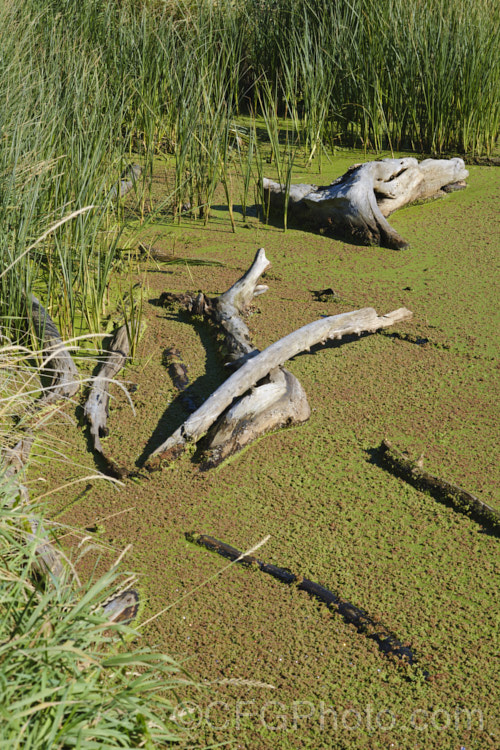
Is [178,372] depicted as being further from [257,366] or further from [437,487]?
[437,487]

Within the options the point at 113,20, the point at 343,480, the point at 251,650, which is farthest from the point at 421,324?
the point at 113,20

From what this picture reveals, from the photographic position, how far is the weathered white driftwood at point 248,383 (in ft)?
8.22

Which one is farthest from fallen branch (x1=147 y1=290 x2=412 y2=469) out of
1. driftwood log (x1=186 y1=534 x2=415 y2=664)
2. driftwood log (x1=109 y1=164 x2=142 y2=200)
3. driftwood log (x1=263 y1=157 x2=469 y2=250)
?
driftwood log (x1=109 y1=164 x2=142 y2=200)

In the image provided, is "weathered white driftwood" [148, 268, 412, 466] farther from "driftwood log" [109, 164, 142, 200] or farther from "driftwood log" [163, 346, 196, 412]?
"driftwood log" [109, 164, 142, 200]

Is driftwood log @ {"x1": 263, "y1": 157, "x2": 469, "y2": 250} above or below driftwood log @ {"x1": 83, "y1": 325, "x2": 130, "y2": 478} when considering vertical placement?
above

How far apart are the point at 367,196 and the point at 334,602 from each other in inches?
108

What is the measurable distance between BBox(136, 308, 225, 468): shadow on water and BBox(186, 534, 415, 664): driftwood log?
0.50 metres

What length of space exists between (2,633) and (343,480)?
4.65 feet

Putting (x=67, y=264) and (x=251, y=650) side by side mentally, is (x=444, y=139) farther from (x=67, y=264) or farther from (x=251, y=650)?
(x=251, y=650)

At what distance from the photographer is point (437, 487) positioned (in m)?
2.37

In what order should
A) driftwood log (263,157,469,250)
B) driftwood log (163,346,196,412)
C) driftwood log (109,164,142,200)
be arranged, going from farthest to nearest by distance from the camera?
driftwood log (263,157,469,250) < driftwood log (109,164,142,200) < driftwood log (163,346,196,412)

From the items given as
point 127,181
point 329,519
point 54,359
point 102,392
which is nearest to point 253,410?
point 329,519

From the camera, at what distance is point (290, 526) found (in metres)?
2.22

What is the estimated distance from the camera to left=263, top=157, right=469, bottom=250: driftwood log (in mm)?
4164
